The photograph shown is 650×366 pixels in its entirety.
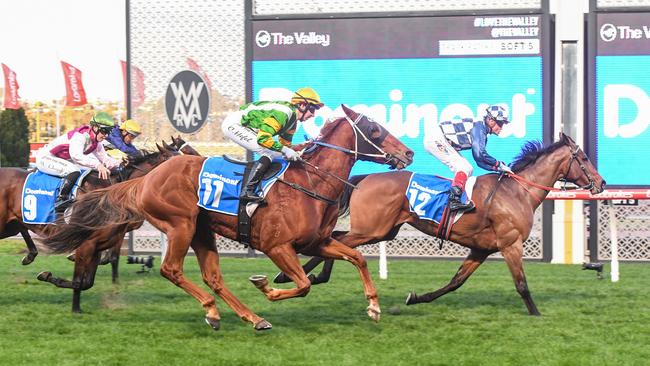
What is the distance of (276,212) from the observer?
634cm

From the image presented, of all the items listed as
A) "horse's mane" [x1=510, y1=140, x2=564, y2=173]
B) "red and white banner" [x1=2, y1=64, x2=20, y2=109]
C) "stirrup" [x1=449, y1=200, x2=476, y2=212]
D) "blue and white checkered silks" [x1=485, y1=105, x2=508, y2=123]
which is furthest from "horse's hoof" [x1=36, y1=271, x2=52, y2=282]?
"red and white banner" [x1=2, y1=64, x2=20, y2=109]

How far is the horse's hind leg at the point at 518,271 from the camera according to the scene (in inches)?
280

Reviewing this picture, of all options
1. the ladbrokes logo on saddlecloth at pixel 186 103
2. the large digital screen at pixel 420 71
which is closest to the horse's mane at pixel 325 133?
the large digital screen at pixel 420 71

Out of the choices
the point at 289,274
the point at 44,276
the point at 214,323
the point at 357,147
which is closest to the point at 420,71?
the point at 357,147

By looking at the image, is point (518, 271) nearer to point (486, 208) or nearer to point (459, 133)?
point (486, 208)

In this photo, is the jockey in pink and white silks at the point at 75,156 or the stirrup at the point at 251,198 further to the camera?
the jockey in pink and white silks at the point at 75,156

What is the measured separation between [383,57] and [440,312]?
14.9 ft

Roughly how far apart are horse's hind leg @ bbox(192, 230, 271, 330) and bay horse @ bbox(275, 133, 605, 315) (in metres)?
0.66

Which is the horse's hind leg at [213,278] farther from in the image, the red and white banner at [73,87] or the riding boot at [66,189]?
the red and white banner at [73,87]

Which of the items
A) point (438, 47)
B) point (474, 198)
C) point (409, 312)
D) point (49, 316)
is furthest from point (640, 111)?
point (49, 316)

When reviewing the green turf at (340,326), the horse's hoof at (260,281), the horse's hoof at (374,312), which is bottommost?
the green turf at (340,326)

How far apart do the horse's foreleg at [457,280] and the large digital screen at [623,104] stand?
12.2ft

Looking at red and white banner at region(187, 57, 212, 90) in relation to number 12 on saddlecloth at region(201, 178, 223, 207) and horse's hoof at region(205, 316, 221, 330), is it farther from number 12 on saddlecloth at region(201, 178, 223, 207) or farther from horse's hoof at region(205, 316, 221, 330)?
horse's hoof at region(205, 316, 221, 330)

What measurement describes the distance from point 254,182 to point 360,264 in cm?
86
